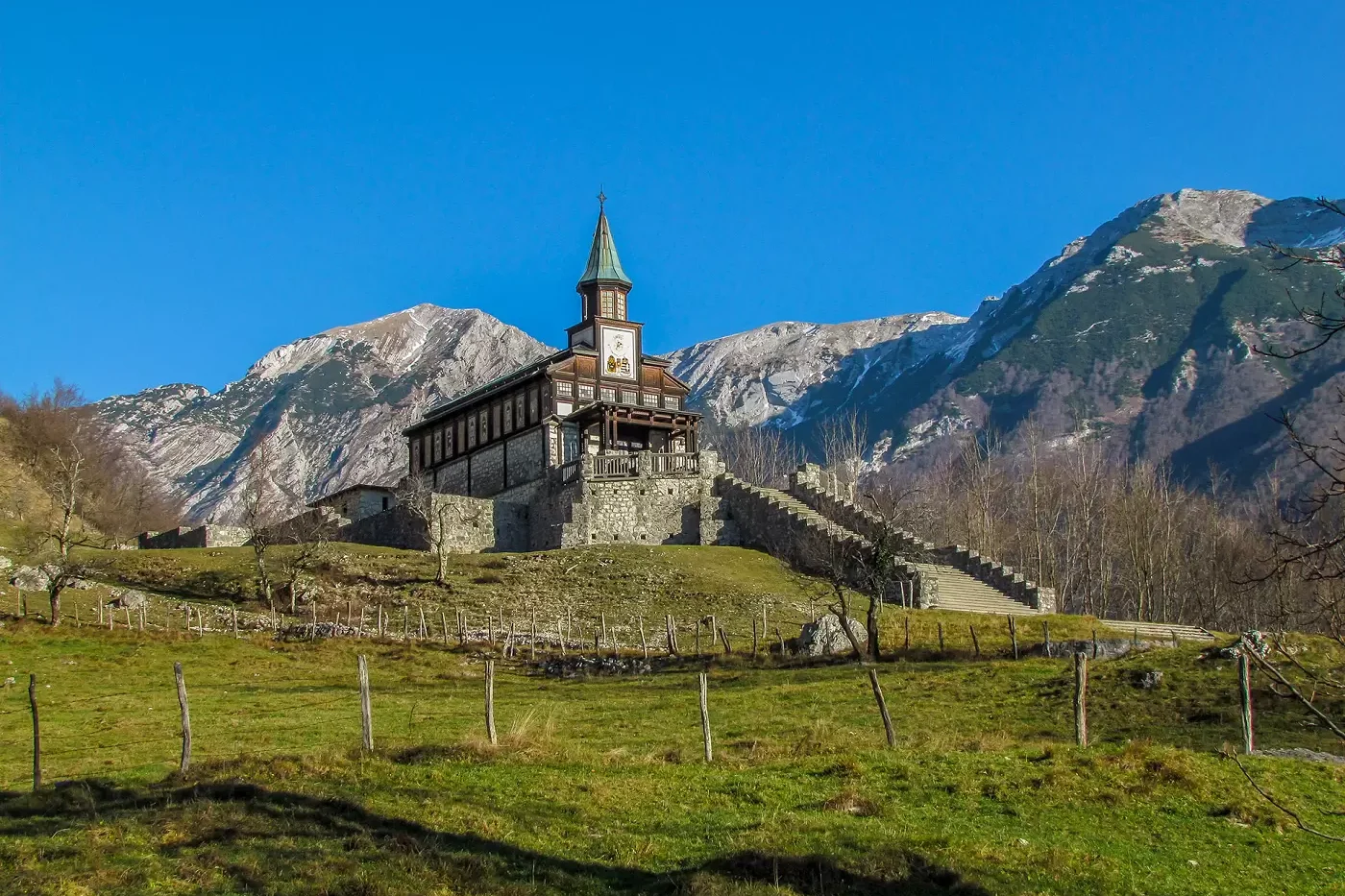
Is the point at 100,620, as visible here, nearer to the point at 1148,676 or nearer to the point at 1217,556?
the point at 1148,676

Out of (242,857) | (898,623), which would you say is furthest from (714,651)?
(242,857)

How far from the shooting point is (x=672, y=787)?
21.7 meters

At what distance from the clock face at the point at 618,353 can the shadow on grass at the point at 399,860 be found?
62.4m

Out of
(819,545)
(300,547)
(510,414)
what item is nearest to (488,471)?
(510,414)

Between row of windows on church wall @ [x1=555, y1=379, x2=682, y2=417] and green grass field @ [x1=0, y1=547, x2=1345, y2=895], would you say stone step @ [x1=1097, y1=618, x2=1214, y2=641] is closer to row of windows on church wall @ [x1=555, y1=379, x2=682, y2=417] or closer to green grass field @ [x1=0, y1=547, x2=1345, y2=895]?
green grass field @ [x1=0, y1=547, x2=1345, y2=895]

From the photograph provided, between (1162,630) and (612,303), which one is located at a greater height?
(612,303)

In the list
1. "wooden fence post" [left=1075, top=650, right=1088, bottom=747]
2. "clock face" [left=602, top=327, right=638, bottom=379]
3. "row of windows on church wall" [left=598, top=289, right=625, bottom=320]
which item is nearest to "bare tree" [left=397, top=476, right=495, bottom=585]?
"clock face" [left=602, top=327, right=638, bottom=379]

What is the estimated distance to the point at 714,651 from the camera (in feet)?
151

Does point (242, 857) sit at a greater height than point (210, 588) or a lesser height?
lesser

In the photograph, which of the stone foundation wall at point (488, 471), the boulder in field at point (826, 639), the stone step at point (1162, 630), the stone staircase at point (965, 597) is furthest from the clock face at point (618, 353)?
the boulder in field at point (826, 639)

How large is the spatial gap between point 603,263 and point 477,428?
1261cm

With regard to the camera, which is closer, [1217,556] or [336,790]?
[336,790]

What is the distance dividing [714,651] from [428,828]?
28.1m

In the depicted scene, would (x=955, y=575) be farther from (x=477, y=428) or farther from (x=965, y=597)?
(x=477, y=428)
